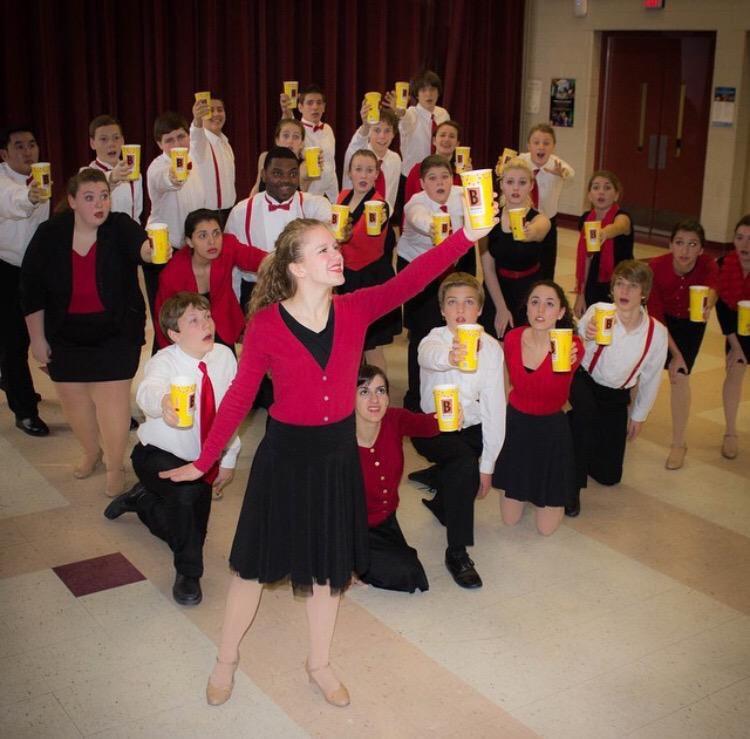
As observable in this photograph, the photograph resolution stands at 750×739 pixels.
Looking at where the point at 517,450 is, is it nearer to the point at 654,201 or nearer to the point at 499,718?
the point at 499,718

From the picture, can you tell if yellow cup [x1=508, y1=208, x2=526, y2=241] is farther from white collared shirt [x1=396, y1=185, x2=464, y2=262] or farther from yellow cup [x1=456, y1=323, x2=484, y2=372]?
yellow cup [x1=456, y1=323, x2=484, y2=372]

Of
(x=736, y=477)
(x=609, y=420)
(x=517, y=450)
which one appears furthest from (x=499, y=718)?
(x=736, y=477)

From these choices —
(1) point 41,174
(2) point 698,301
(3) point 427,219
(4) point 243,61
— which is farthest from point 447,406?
(4) point 243,61

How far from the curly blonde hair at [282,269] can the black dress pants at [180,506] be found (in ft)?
4.08

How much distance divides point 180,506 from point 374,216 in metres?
2.28

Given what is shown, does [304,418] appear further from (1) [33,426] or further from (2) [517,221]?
(1) [33,426]

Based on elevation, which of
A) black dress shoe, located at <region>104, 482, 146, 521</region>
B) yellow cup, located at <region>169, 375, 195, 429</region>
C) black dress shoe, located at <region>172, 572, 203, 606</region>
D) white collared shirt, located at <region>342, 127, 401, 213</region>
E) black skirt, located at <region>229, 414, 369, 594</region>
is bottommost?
black dress shoe, located at <region>172, 572, 203, 606</region>

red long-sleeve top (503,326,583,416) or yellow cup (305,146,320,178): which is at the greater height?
yellow cup (305,146,320,178)

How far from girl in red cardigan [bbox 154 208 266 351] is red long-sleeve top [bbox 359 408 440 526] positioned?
1393mm

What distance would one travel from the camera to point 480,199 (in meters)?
3.11

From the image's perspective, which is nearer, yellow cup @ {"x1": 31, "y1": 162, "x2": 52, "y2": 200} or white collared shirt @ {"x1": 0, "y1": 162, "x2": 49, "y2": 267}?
yellow cup @ {"x1": 31, "y1": 162, "x2": 52, "y2": 200}

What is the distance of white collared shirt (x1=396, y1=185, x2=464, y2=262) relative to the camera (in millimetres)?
6203

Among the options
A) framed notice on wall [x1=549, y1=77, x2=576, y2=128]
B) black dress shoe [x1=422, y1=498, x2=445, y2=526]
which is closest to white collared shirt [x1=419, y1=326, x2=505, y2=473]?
black dress shoe [x1=422, y1=498, x2=445, y2=526]

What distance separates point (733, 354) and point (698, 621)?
2.11 metres
